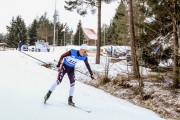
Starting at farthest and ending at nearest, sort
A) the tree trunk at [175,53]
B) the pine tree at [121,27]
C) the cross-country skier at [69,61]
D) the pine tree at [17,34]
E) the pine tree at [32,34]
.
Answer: the pine tree at [32,34], the pine tree at [17,34], the pine tree at [121,27], the tree trunk at [175,53], the cross-country skier at [69,61]

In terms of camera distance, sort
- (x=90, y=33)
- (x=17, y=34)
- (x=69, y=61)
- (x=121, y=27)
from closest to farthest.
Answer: (x=69, y=61)
(x=121, y=27)
(x=17, y=34)
(x=90, y=33)

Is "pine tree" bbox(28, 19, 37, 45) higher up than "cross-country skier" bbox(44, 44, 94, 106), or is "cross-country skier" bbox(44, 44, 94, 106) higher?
"pine tree" bbox(28, 19, 37, 45)

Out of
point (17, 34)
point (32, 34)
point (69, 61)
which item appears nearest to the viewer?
point (69, 61)

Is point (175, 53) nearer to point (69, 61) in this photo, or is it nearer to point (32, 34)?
point (69, 61)

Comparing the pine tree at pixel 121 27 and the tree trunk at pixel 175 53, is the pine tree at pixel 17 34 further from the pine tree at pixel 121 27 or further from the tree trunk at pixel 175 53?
the tree trunk at pixel 175 53

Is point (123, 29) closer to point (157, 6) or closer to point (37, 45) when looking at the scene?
point (37, 45)

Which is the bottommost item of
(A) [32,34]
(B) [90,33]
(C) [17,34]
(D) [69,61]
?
(D) [69,61]

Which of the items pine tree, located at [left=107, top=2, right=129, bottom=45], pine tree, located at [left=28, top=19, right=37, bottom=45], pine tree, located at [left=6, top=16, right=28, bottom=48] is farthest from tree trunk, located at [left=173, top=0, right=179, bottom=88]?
pine tree, located at [left=28, top=19, right=37, bottom=45]

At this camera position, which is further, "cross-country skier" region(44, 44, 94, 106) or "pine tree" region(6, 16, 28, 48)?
"pine tree" region(6, 16, 28, 48)

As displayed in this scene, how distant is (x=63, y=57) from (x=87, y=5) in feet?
65.8

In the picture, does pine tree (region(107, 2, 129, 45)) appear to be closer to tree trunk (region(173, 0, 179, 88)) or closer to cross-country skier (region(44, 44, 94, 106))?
tree trunk (region(173, 0, 179, 88))

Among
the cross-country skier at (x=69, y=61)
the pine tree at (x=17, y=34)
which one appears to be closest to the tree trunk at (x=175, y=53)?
the cross-country skier at (x=69, y=61)

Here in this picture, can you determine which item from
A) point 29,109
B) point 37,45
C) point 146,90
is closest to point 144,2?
point 146,90

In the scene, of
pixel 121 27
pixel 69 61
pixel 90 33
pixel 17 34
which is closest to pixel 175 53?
pixel 69 61
